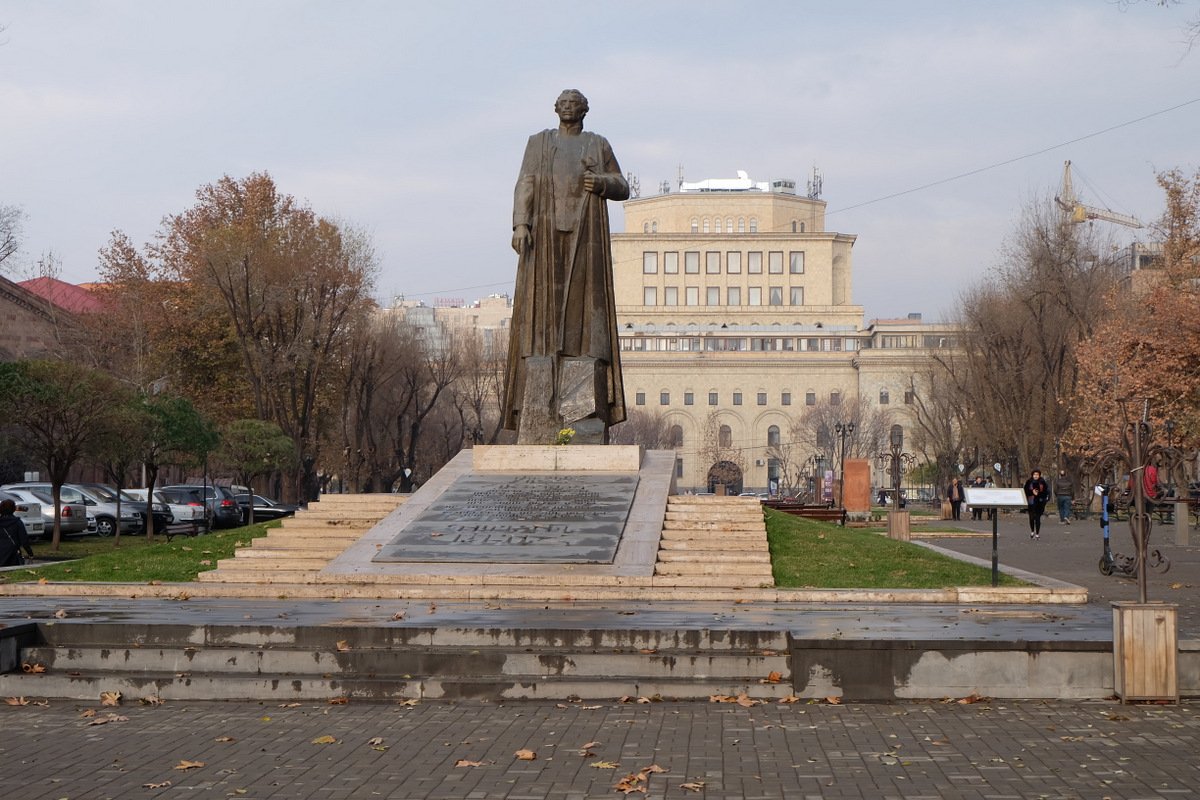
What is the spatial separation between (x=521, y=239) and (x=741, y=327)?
96.8 m

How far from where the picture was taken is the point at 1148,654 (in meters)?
10.3

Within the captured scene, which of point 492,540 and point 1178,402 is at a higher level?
point 1178,402

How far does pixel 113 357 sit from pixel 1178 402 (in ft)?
116

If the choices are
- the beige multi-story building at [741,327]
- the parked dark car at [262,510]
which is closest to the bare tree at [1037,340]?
the parked dark car at [262,510]

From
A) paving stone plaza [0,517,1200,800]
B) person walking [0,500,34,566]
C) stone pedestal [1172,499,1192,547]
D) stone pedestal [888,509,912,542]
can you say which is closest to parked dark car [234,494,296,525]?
stone pedestal [888,509,912,542]

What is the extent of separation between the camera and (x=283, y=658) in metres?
11.0

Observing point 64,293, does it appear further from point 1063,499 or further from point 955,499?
point 1063,499

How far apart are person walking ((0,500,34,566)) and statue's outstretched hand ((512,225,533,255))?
813cm

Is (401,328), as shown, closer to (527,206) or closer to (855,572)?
(527,206)

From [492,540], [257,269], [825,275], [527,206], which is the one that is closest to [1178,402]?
[527,206]

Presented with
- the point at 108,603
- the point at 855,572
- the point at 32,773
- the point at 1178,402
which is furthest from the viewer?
the point at 1178,402

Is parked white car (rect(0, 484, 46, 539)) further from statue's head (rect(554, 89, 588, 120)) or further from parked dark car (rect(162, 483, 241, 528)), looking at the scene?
statue's head (rect(554, 89, 588, 120))

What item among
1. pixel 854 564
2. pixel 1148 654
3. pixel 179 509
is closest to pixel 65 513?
pixel 179 509

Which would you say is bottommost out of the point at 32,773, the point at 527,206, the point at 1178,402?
the point at 32,773
